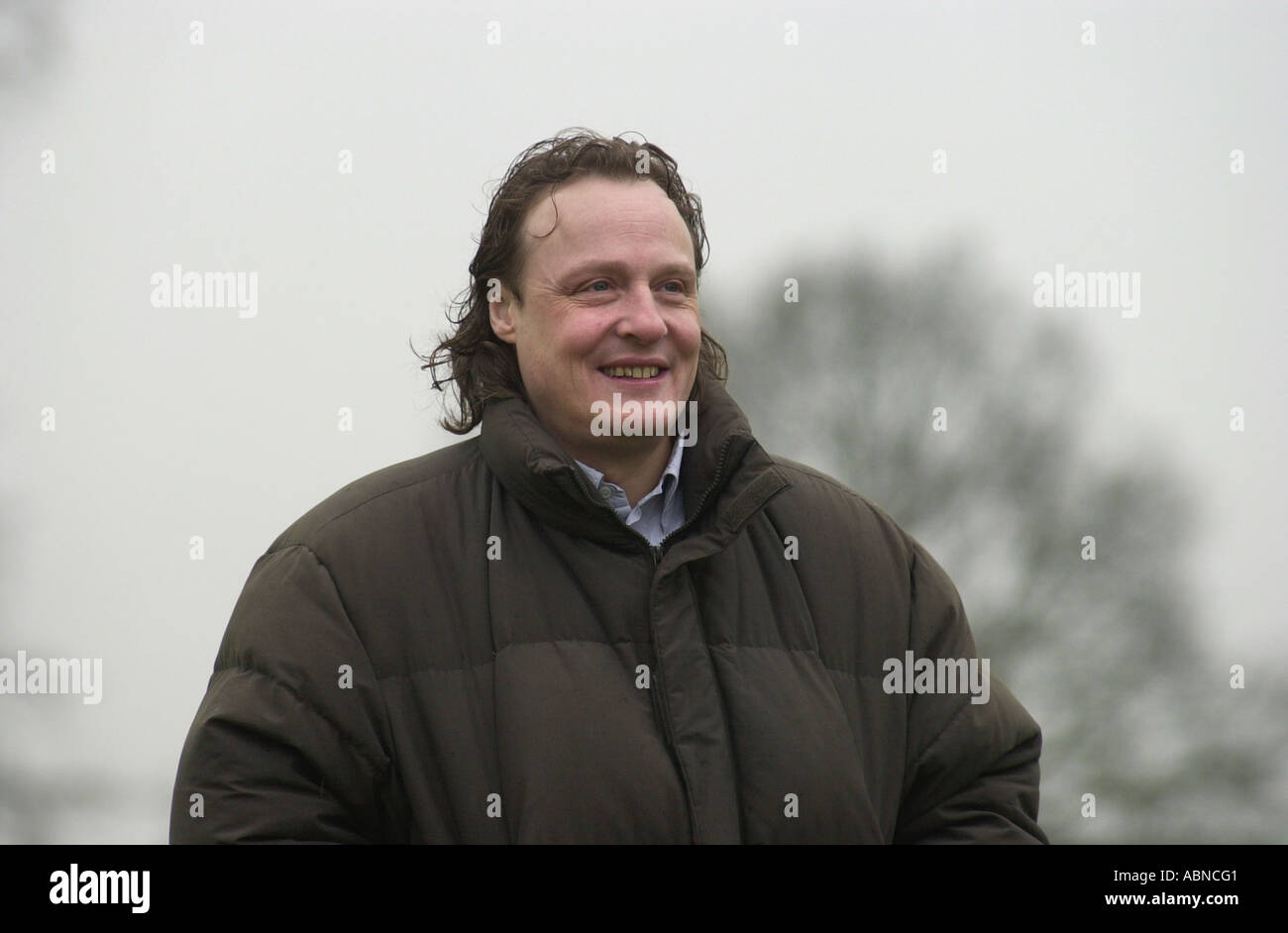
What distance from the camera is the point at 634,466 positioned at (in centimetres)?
247

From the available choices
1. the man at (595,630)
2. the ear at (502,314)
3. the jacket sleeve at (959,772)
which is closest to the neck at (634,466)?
the man at (595,630)

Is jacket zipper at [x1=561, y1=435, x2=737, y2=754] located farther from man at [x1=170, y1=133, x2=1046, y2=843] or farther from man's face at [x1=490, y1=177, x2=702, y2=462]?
man's face at [x1=490, y1=177, x2=702, y2=462]

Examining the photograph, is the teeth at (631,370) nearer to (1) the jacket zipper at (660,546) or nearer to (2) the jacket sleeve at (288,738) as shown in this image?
(1) the jacket zipper at (660,546)

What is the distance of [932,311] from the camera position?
9.91 meters

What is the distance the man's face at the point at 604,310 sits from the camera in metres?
2.41

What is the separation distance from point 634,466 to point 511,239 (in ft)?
1.52

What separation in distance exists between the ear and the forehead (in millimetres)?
102

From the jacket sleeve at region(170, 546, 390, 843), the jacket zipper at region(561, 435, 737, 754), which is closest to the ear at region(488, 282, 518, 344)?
the jacket zipper at region(561, 435, 737, 754)

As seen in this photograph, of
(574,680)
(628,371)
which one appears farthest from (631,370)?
(574,680)

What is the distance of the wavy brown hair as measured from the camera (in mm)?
2588

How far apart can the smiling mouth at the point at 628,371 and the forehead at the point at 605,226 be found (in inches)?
7.0
